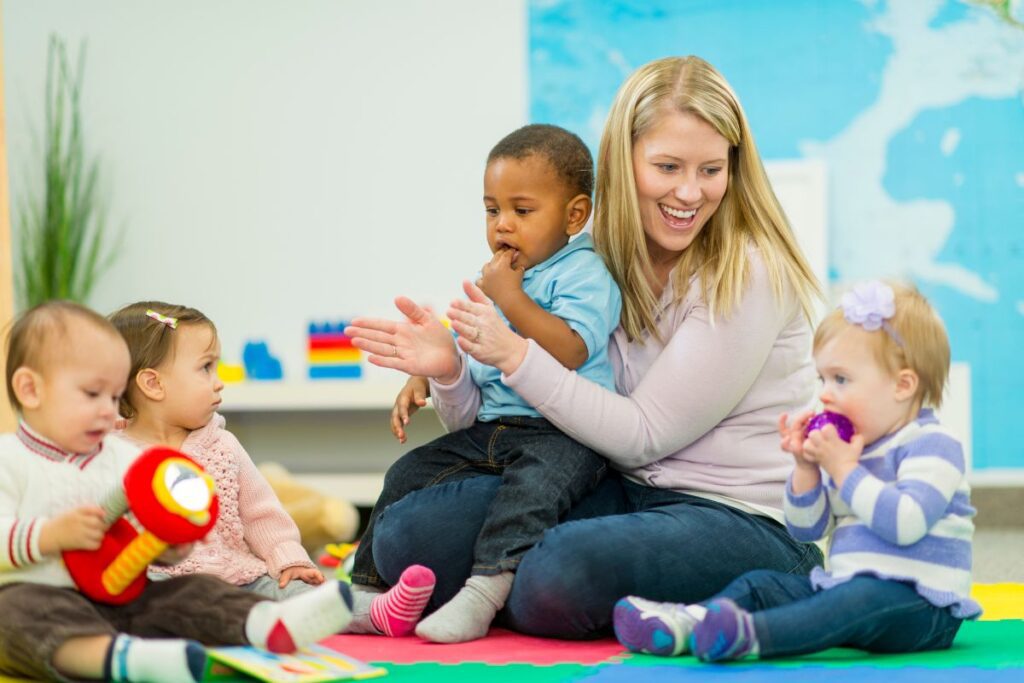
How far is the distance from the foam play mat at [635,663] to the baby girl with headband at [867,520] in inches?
1.2

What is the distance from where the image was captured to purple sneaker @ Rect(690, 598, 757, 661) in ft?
4.65

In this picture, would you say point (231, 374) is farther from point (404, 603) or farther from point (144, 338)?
point (404, 603)

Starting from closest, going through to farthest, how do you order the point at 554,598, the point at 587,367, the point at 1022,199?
the point at 554,598 → the point at 587,367 → the point at 1022,199

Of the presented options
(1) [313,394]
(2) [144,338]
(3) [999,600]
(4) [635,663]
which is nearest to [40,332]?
(2) [144,338]

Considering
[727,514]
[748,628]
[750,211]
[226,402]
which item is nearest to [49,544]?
[748,628]

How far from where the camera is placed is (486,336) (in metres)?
1.70

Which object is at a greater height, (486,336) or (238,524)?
(486,336)

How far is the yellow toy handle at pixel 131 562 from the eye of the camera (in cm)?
132

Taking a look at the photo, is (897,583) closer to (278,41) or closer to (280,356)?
(280,356)

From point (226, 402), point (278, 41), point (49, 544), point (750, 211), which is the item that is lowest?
point (226, 402)

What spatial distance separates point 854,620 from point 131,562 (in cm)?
82

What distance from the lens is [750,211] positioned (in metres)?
1.86

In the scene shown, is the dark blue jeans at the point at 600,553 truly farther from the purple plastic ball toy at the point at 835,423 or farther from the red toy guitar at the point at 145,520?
the red toy guitar at the point at 145,520

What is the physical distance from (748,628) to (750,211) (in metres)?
0.69
